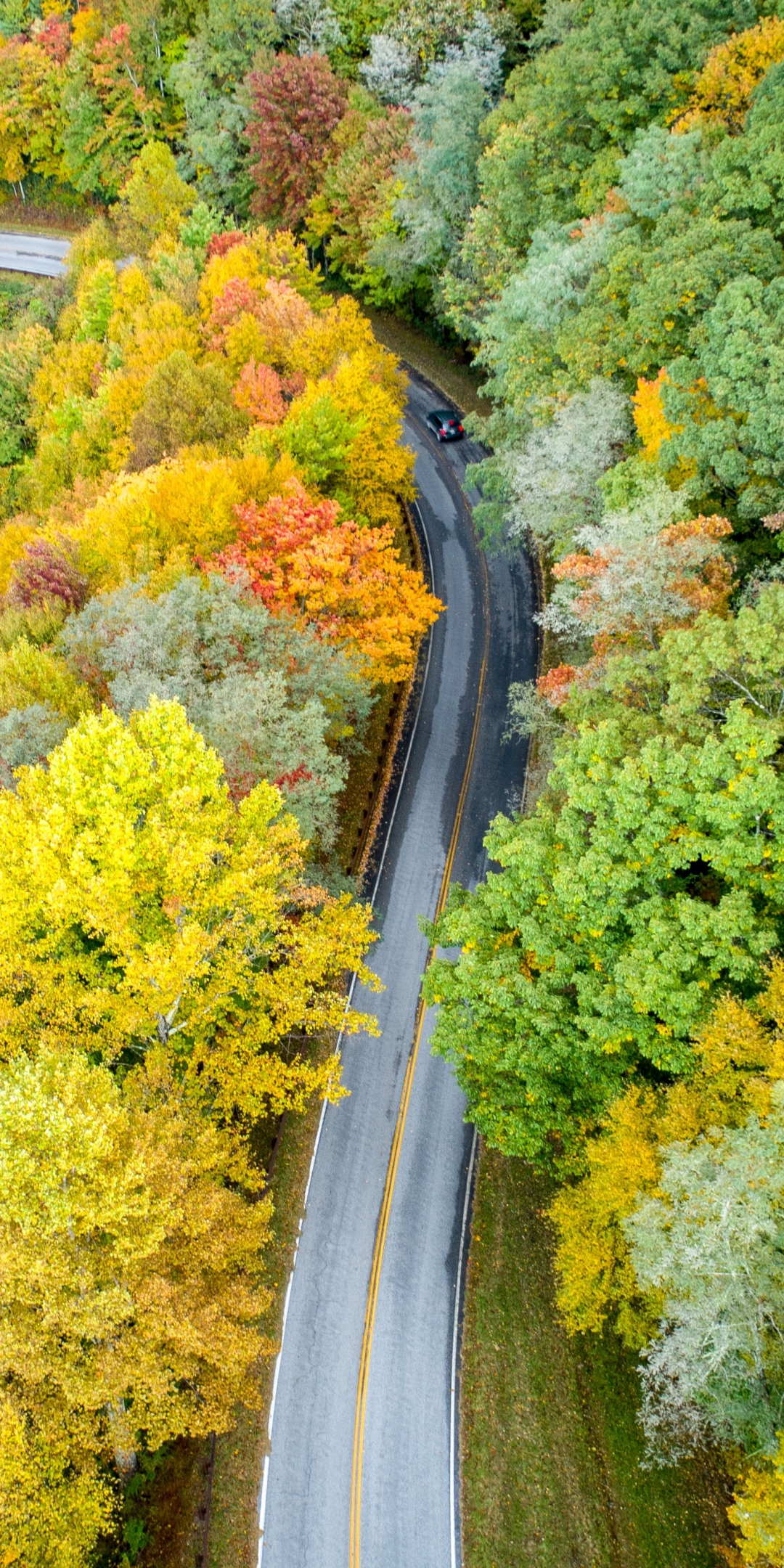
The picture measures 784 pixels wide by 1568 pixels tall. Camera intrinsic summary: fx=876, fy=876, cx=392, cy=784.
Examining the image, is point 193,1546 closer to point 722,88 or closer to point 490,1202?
point 490,1202

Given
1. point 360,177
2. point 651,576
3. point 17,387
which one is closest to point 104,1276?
point 651,576

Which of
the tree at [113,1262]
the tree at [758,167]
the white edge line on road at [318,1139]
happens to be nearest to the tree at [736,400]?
the tree at [758,167]

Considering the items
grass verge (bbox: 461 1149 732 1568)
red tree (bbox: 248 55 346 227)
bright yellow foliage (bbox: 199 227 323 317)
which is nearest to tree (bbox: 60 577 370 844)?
grass verge (bbox: 461 1149 732 1568)

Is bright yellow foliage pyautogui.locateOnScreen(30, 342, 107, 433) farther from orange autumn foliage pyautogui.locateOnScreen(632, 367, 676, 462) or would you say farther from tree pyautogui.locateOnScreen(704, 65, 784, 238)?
tree pyautogui.locateOnScreen(704, 65, 784, 238)

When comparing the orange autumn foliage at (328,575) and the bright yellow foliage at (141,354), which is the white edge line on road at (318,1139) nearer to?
the orange autumn foliage at (328,575)

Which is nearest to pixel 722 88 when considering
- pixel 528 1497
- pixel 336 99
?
pixel 336 99

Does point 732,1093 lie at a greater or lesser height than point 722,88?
lesser
